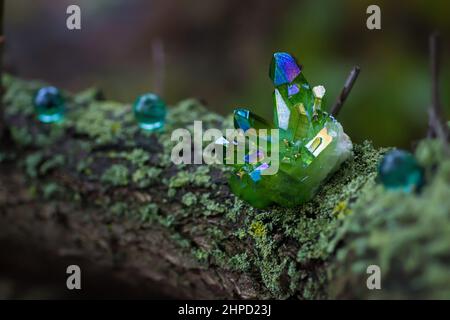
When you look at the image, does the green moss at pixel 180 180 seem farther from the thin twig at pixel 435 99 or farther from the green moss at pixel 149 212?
the thin twig at pixel 435 99

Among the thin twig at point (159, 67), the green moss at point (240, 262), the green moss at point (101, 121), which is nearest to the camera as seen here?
the green moss at point (240, 262)

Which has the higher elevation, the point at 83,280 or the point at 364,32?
the point at 364,32

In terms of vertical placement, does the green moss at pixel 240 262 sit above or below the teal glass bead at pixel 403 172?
below

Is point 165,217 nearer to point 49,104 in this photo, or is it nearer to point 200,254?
point 200,254

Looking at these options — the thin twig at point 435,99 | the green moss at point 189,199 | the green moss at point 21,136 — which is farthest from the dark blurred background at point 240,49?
the thin twig at point 435,99

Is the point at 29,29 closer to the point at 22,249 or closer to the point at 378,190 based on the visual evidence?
the point at 22,249

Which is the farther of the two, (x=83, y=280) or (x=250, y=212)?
(x=83, y=280)

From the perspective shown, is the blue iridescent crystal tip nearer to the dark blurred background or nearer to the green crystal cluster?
the green crystal cluster
